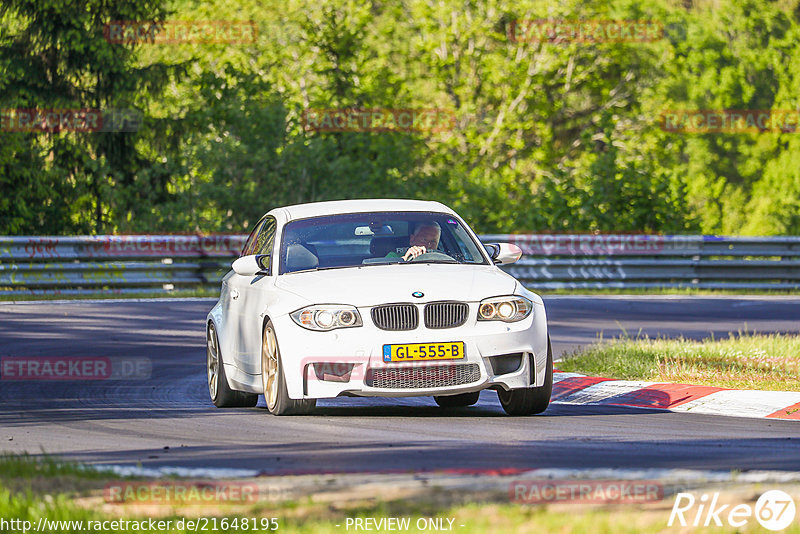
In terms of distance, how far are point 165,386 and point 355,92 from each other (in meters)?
28.4

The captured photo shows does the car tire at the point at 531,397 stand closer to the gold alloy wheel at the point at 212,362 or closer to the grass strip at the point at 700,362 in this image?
the grass strip at the point at 700,362

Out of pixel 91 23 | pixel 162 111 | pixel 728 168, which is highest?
pixel 91 23

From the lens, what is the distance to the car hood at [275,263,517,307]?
9391 mm

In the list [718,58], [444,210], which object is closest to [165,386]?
[444,210]

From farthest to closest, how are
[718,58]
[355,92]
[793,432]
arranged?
[718,58]
[355,92]
[793,432]

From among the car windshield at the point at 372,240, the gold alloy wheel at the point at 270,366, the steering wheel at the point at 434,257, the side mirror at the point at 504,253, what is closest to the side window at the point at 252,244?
the car windshield at the point at 372,240

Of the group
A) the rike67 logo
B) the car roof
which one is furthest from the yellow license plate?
the rike67 logo

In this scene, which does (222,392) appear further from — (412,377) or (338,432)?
(338,432)

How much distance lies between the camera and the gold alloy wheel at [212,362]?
11.0 metres

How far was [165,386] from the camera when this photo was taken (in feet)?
39.2

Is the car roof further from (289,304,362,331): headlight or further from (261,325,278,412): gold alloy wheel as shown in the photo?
(289,304,362,331): headlight

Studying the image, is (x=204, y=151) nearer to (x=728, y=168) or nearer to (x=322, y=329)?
(x=322, y=329)

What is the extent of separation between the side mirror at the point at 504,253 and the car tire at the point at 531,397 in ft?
3.04

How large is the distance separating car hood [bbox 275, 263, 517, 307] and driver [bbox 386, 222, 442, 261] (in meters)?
0.35
